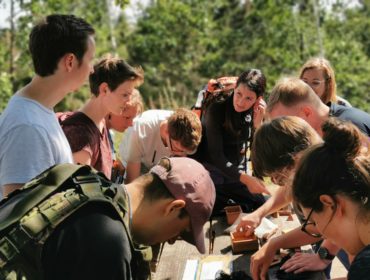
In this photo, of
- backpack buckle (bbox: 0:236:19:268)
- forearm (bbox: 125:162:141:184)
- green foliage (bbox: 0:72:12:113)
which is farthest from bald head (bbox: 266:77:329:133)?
green foliage (bbox: 0:72:12:113)

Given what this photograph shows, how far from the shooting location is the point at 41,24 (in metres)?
2.36

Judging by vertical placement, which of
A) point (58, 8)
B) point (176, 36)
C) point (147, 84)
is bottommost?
point (147, 84)

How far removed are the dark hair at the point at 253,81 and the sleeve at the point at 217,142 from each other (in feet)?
0.84

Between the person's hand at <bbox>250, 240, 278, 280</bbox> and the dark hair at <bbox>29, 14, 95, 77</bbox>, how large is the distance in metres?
1.13

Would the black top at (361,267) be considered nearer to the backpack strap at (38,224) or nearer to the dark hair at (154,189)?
the dark hair at (154,189)

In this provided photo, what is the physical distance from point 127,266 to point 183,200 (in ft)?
1.10

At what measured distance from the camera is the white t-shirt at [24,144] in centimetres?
210

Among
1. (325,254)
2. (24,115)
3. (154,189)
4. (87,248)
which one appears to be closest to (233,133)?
(325,254)

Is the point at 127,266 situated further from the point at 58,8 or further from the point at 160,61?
the point at 160,61

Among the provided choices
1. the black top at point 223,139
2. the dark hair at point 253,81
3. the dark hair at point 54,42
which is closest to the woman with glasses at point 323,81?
the dark hair at point 253,81

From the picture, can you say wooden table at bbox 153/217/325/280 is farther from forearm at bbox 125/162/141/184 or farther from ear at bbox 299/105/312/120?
forearm at bbox 125/162/141/184

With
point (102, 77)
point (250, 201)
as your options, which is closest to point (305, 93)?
point (250, 201)

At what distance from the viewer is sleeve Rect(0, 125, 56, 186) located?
2.09 m

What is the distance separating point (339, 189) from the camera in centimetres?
168
